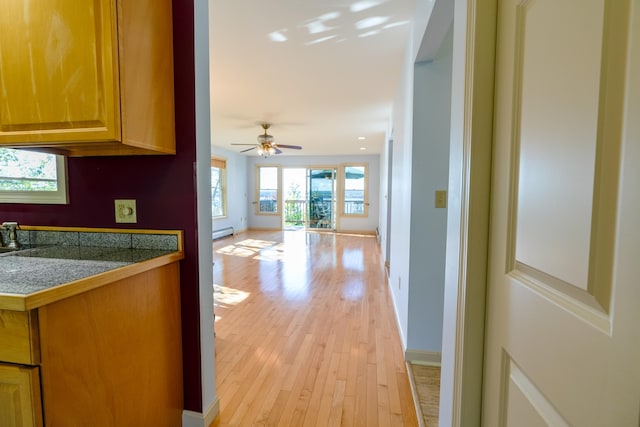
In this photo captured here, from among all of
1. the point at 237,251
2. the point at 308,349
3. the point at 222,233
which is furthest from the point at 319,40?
the point at 222,233

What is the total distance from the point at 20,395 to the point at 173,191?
82cm

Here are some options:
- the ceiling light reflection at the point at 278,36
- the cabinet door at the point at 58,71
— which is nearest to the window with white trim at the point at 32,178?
the cabinet door at the point at 58,71

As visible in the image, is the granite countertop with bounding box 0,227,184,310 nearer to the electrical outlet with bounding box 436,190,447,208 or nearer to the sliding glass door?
the electrical outlet with bounding box 436,190,447,208

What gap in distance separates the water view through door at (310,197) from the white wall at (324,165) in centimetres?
21

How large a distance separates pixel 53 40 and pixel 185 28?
0.48 metres

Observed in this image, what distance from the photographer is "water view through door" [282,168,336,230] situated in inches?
339

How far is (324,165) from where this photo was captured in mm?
8484

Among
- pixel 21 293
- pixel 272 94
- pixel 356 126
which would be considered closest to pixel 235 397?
pixel 21 293

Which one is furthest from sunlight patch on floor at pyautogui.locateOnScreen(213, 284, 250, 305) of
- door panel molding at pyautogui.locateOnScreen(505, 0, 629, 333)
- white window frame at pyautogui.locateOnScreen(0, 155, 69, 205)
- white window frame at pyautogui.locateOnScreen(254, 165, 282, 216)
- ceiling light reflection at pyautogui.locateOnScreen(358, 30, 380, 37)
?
white window frame at pyautogui.locateOnScreen(254, 165, 282, 216)

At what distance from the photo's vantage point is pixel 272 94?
3.51m

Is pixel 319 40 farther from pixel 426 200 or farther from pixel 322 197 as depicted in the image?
pixel 322 197

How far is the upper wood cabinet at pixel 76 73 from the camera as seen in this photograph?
1.00 meters

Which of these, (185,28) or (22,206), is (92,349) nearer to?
(22,206)

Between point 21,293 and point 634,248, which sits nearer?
point 634,248
